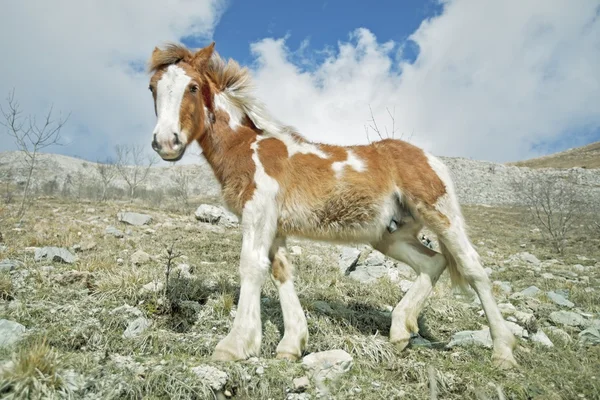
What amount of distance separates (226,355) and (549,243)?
19762 mm

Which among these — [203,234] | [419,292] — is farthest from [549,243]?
[419,292]

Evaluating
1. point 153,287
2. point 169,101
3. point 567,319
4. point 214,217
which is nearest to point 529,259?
point 567,319

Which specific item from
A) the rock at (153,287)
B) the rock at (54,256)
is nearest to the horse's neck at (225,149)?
the rock at (153,287)

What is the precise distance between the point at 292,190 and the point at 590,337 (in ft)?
12.6

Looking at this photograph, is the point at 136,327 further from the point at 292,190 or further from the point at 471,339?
the point at 471,339

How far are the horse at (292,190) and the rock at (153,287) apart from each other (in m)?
1.41

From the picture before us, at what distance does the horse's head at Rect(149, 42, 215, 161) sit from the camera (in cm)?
333

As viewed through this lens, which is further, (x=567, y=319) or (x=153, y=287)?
(x=567, y=319)

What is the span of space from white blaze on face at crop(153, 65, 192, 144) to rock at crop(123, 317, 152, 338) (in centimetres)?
177

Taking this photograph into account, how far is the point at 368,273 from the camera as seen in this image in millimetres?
7234

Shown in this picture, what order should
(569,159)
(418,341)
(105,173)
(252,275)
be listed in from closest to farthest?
(252,275)
(418,341)
(105,173)
(569,159)

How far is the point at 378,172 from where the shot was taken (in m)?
3.91

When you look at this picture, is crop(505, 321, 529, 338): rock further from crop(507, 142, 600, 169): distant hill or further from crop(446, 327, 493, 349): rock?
crop(507, 142, 600, 169): distant hill

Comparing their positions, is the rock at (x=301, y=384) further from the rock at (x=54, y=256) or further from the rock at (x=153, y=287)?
the rock at (x=54, y=256)
